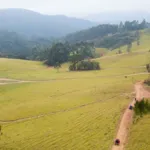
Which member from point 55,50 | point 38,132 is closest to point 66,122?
point 38,132

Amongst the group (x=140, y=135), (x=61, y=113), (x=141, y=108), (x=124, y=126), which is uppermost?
(x=141, y=108)

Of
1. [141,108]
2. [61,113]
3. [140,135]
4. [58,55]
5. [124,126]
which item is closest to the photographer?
[140,135]

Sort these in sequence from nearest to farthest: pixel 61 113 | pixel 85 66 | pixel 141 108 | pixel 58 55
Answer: pixel 141 108 → pixel 61 113 → pixel 85 66 → pixel 58 55

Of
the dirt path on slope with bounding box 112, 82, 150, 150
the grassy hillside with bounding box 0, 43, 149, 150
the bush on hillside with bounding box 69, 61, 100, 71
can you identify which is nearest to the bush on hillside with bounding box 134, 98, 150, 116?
the dirt path on slope with bounding box 112, 82, 150, 150

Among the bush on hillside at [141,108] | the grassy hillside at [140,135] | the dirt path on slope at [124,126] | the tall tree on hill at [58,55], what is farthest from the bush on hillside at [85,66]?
the grassy hillside at [140,135]

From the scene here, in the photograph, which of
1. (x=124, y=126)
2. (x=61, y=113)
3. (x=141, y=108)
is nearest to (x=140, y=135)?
(x=124, y=126)

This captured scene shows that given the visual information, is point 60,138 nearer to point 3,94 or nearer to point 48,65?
point 3,94

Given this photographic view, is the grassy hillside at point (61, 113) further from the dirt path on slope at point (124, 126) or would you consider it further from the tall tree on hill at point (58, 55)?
the tall tree on hill at point (58, 55)

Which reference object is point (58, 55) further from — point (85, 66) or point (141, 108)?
point (141, 108)

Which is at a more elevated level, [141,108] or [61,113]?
[141,108]

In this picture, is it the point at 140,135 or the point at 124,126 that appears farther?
→ the point at 124,126
